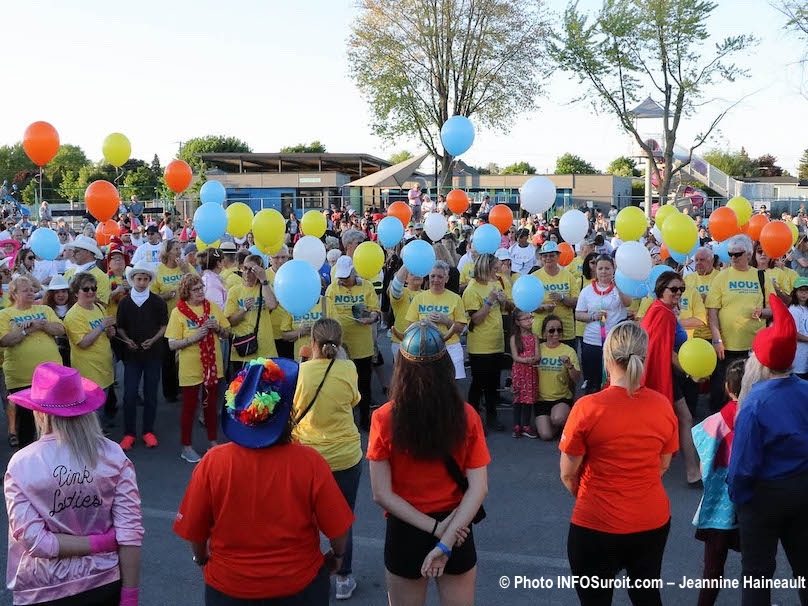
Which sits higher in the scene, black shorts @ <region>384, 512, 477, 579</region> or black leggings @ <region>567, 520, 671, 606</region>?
black shorts @ <region>384, 512, 477, 579</region>

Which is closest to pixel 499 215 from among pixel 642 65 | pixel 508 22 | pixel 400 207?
pixel 400 207

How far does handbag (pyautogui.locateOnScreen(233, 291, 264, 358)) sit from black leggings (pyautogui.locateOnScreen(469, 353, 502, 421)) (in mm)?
2126

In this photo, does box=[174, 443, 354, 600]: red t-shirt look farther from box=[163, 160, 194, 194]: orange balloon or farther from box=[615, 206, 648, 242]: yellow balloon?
box=[163, 160, 194, 194]: orange balloon

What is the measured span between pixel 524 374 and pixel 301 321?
87.3 inches

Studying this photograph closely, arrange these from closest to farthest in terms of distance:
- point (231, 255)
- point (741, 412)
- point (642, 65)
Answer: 1. point (741, 412)
2. point (231, 255)
3. point (642, 65)

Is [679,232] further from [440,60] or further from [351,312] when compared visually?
[440,60]

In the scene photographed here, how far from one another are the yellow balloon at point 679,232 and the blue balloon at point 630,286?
85 centimetres

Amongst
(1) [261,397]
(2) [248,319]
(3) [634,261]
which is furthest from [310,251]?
(1) [261,397]

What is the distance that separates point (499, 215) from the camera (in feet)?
36.5

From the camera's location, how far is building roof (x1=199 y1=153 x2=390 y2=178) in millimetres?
40500

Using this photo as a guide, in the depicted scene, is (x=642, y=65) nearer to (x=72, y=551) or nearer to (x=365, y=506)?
(x=365, y=506)

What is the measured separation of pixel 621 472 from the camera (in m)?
3.15

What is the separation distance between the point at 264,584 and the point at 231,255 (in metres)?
6.60

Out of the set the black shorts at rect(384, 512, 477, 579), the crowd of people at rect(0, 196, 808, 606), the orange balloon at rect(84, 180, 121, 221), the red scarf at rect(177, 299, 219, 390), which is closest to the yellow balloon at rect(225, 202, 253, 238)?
the orange balloon at rect(84, 180, 121, 221)
